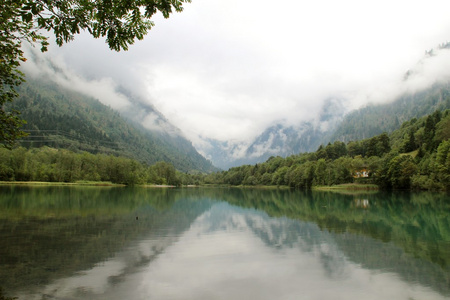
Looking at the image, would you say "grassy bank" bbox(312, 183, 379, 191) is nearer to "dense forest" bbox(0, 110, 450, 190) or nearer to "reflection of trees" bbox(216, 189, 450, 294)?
"dense forest" bbox(0, 110, 450, 190)

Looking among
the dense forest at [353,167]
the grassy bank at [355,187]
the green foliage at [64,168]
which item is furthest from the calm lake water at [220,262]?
the green foliage at [64,168]

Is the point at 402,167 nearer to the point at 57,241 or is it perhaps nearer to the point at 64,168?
the point at 57,241

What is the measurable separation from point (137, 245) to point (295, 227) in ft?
55.0

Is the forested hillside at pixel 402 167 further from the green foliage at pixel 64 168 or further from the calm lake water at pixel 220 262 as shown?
the green foliage at pixel 64 168

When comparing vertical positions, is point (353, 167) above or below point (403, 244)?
above

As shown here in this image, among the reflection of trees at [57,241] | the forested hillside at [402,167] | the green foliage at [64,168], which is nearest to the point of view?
the reflection of trees at [57,241]

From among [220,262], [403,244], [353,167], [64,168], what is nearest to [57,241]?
[220,262]

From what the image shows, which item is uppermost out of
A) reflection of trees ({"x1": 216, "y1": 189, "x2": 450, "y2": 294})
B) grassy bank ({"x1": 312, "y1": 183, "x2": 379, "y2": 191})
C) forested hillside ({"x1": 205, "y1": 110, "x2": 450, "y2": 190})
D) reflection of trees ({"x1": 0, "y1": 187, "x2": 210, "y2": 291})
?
forested hillside ({"x1": 205, "y1": 110, "x2": 450, "y2": 190})

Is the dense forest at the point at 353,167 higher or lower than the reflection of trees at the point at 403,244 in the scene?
higher

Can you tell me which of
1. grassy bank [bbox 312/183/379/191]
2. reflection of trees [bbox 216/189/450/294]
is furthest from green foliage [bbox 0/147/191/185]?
reflection of trees [bbox 216/189/450/294]

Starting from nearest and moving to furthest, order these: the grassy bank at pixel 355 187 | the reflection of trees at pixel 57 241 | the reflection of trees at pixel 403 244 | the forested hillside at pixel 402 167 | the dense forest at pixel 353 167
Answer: the reflection of trees at pixel 57 241, the reflection of trees at pixel 403 244, the forested hillside at pixel 402 167, the dense forest at pixel 353 167, the grassy bank at pixel 355 187

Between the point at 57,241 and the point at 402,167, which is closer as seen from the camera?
the point at 57,241

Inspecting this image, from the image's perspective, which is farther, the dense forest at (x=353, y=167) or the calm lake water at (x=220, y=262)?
the dense forest at (x=353, y=167)

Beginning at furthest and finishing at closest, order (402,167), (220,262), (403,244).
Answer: (402,167), (403,244), (220,262)
